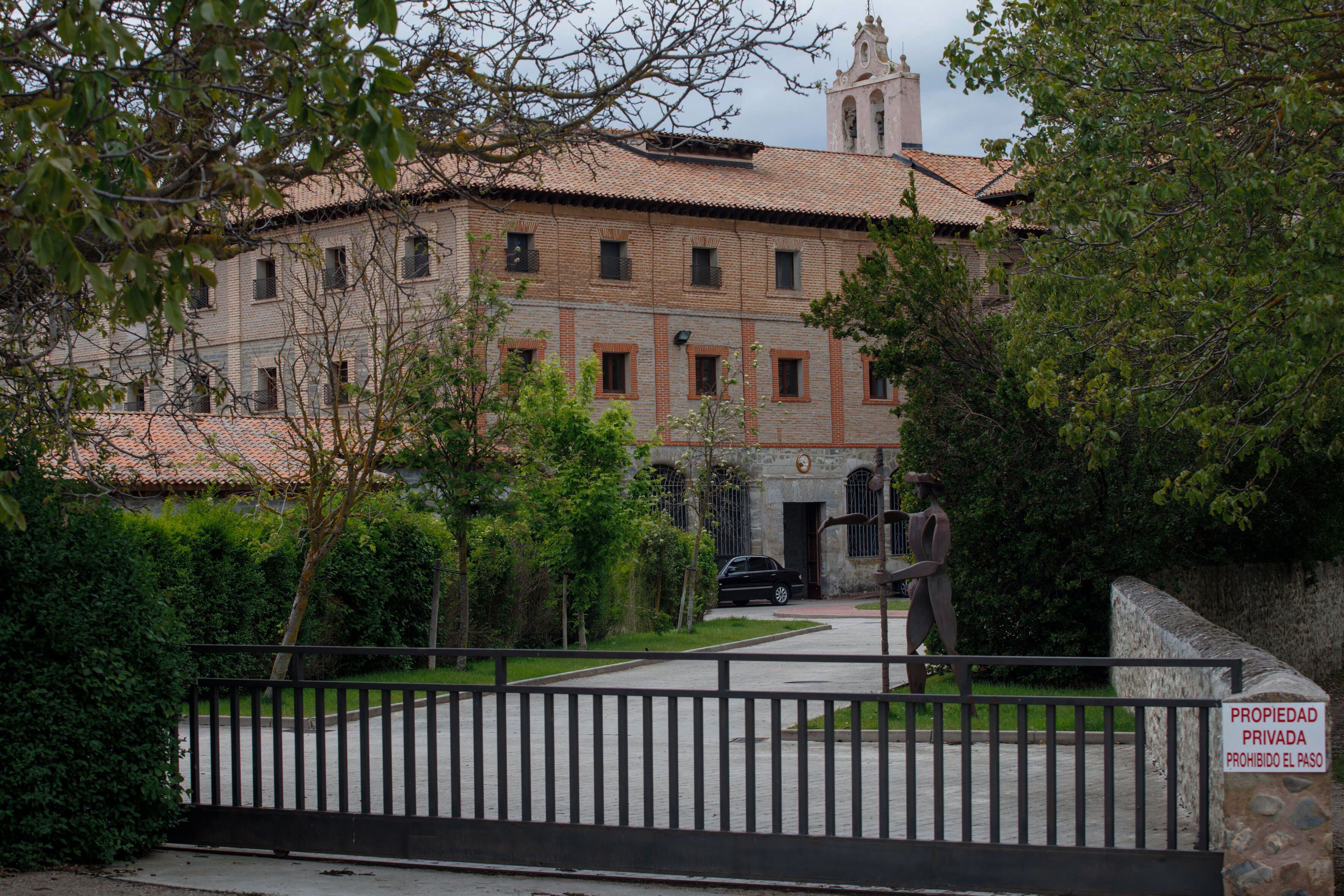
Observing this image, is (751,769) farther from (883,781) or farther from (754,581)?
(754,581)

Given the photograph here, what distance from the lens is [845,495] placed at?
1726 inches

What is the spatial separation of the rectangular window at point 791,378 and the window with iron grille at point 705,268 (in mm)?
3422

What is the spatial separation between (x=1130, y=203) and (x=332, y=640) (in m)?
12.2

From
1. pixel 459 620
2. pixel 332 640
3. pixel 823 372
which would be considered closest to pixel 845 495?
pixel 823 372

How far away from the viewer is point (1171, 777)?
6312mm

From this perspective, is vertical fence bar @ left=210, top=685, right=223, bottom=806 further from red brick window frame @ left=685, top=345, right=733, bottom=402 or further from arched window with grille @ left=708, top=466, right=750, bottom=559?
arched window with grille @ left=708, top=466, right=750, bottom=559

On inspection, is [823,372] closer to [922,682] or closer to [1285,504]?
[1285,504]

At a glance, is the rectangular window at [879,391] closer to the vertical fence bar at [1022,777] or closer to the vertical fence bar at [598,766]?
the vertical fence bar at [598,766]

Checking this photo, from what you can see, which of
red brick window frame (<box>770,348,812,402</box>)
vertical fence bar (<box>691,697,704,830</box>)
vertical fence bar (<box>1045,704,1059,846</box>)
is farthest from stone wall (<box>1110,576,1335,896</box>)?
red brick window frame (<box>770,348,812,402</box>)

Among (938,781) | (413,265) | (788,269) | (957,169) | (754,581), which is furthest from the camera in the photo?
(957,169)

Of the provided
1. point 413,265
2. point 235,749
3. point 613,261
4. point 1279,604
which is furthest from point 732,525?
point 235,749

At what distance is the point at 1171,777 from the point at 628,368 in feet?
112

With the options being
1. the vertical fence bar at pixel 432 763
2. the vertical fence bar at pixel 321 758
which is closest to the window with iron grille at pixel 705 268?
the vertical fence bar at pixel 321 758

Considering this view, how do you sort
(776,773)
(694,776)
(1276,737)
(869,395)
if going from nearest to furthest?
(1276,737), (776,773), (694,776), (869,395)
